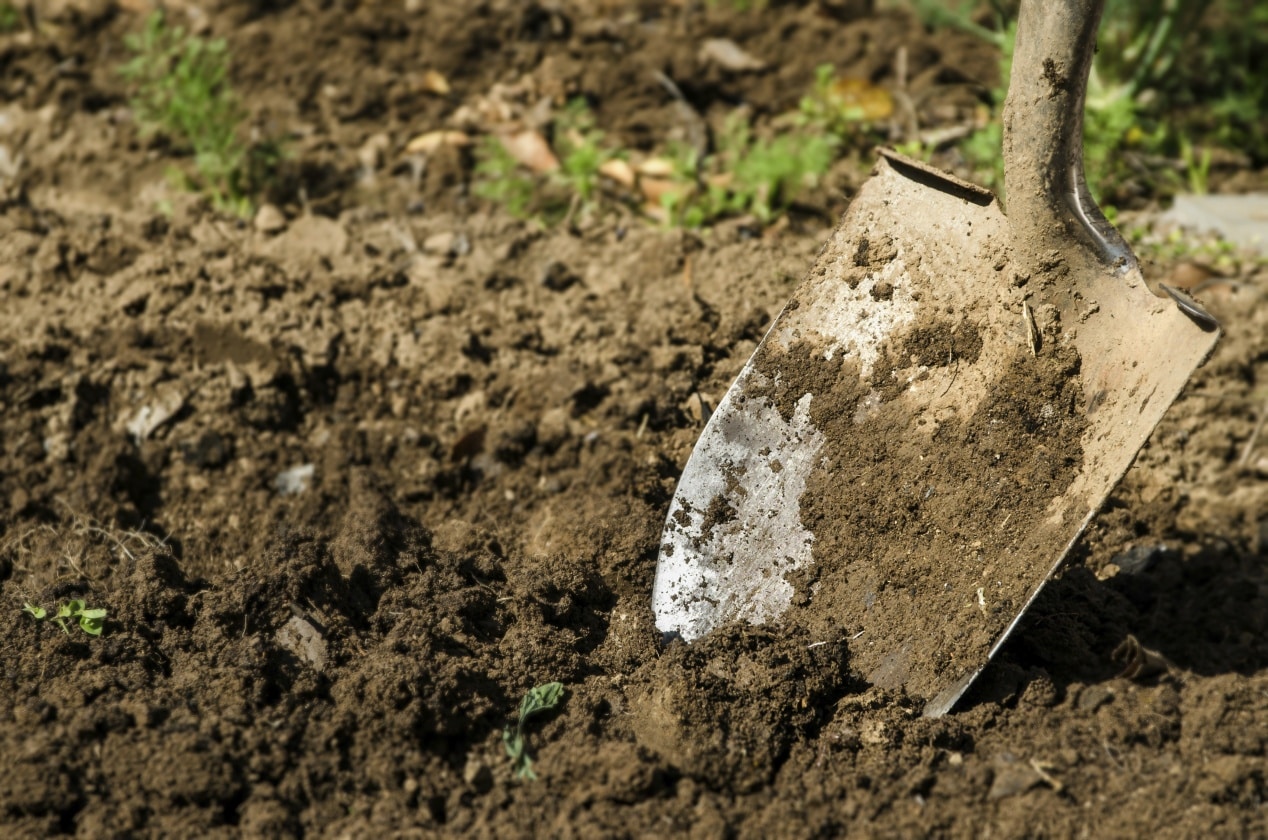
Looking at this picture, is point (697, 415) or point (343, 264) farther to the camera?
point (343, 264)

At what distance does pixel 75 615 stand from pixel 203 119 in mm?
1889

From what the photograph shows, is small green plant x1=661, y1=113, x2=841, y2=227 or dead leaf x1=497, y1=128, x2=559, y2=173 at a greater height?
small green plant x1=661, y1=113, x2=841, y2=227

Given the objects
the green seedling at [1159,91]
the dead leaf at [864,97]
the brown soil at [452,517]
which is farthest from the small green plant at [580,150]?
the green seedling at [1159,91]

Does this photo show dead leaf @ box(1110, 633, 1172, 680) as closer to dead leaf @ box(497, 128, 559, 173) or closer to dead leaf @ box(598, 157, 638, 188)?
dead leaf @ box(598, 157, 638, 188)

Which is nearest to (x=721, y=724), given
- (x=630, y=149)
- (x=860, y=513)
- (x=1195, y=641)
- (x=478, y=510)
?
(x=860, y=513)

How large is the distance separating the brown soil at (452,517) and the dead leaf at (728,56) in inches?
2.2

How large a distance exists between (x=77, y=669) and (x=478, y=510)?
934 millimetres

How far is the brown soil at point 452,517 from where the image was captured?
2.00 m

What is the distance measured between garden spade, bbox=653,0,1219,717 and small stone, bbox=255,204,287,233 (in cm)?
166

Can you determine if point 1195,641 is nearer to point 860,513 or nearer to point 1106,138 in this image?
point 860,513

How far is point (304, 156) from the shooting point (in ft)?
12.6

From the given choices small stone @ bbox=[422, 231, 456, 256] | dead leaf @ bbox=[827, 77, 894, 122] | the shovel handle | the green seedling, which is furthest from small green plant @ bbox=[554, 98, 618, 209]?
the shovel handle

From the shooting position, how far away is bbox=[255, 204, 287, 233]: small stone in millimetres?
3451

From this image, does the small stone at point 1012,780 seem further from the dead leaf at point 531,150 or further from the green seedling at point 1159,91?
the dead leaf at point 531,150
